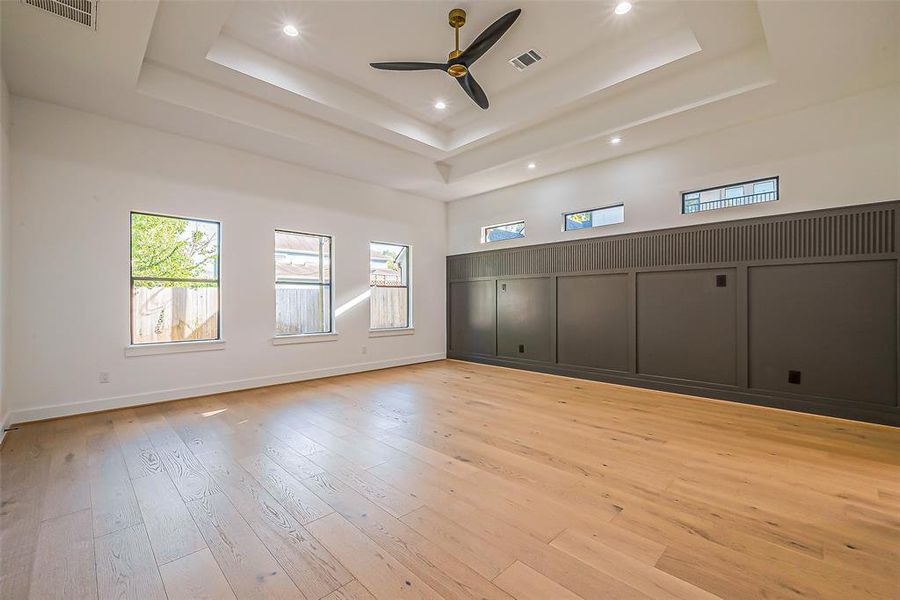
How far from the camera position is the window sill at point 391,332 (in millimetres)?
6434

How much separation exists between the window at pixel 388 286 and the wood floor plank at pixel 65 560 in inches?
182

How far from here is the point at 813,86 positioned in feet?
11.8

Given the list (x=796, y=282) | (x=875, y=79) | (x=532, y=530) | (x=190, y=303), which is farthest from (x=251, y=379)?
(x=875, y=79)

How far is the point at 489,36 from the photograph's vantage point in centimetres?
308

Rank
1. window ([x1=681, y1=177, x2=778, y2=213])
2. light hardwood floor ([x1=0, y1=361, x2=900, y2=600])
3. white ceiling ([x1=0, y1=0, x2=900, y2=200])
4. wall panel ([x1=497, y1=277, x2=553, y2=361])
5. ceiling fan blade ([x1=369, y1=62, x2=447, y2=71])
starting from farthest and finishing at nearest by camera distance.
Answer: wall panel ([x1=497, y1=277, x2=553, y2=361]) < window ([x1=681, y1=177, x2=778, y2=213]) < ceiling fan blade ([x1=369, y1=62, x2=447, y2=71]) < white ceiling ([x1=0, y1=0, x2=900, y2=200]) < light hardwood floor ([x1=0, y1=361, x2=900, y2=600])

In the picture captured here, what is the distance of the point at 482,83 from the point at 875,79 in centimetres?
364

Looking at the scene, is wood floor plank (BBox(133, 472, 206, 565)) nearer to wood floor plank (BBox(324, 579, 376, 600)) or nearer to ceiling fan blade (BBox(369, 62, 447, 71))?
wood floor plank (BBox(324, 579, 376, 600))

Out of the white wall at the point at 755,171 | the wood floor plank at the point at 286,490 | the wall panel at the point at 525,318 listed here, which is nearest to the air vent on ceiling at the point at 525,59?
the white wall at the point at 755,171

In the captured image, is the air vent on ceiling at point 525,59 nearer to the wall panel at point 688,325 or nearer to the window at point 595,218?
the window at point 595,218

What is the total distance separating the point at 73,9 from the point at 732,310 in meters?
6.49

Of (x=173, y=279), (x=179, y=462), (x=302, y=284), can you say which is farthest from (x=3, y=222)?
(x=302, y=284)

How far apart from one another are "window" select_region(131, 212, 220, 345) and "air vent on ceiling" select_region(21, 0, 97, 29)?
2093 mm


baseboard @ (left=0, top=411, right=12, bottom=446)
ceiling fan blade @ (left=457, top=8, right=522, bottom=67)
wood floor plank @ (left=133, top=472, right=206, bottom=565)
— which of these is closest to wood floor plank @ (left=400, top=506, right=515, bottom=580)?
wood floor plank @ (left=133, top=472, right=206, bottom=565)

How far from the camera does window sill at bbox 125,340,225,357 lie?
13.7 feet
